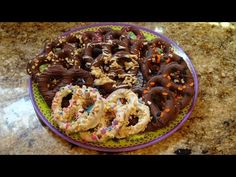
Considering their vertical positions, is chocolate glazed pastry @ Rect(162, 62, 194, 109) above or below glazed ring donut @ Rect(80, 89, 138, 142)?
above

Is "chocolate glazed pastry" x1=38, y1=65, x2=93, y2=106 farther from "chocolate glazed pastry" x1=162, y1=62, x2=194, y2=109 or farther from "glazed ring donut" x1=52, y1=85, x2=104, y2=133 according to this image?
"chocolate glazed pastry" x1=162, y1=62, x2=194, y2=109

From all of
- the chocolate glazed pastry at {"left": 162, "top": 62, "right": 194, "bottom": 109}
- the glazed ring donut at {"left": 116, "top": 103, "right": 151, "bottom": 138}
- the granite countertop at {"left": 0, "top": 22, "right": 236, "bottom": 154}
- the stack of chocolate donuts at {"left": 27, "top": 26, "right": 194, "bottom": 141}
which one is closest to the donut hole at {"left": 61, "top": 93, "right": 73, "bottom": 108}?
the stack of chocolate donuts at {"left": 27, "top": 26, "right": 194, "bottom": 141}

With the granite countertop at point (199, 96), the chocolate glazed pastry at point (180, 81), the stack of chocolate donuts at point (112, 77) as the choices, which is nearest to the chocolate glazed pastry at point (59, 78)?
the stack of chocolate donuts at point (112, 77)

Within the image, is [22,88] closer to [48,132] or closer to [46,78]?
[46,78]

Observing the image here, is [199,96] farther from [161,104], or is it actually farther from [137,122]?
[137,122]

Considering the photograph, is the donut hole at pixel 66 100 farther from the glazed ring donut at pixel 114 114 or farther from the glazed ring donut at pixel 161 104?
the glazed ring donut at pixel 161 104

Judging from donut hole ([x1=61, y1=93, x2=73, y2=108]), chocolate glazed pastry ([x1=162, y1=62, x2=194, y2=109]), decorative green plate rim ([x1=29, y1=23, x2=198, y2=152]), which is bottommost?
decorative green plate rim ([x1=29, y1=23, x2=198, y2=152])

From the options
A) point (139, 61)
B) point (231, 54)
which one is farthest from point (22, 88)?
point (231, 54)
